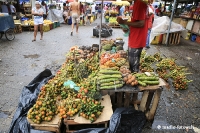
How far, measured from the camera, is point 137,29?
338 centimetres

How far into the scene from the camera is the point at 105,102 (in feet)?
10.1

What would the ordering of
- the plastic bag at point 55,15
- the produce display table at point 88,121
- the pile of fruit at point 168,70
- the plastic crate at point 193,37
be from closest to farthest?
the produce display table at point 88,121 → the pile of fruit at point 168,70 → the plastic crate at point 193,37 → the plastic bag at point 55,15

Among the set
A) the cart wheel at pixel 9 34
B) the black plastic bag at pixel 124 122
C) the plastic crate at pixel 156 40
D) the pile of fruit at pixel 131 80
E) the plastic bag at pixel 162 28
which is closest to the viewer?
the black plastic bag at pixel 124 122

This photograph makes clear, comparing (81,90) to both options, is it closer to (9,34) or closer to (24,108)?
(24,108)

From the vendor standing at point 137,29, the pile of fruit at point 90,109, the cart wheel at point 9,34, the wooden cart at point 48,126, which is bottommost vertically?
the wooden cart at point 48,126

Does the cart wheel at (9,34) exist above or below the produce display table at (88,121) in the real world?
above

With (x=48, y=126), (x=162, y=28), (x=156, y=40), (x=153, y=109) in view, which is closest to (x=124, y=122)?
(x=153, y=109)

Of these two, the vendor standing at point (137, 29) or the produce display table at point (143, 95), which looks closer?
the produce display table at point (143, 95)

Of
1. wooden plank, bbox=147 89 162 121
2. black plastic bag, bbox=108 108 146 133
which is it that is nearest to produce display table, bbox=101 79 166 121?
wooden plank, bbox=147 89 162 121

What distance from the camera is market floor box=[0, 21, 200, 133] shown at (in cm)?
355

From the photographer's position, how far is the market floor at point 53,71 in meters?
3.55

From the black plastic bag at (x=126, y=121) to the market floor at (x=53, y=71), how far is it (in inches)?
14.4

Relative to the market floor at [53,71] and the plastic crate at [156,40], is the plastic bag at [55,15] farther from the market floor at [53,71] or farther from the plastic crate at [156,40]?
the plastic crate at [156,40]

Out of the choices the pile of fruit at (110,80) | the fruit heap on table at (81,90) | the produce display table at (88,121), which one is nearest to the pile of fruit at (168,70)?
the fruit heap on table at (81,90)
